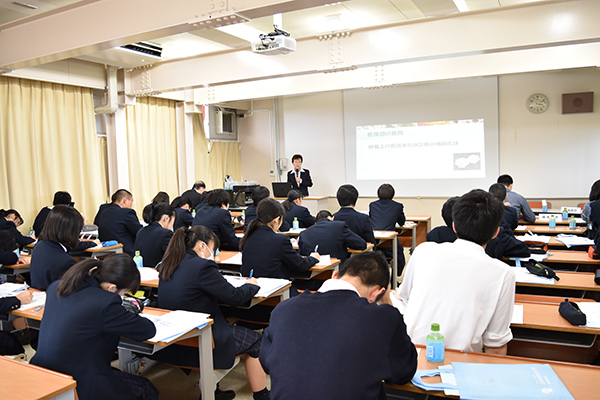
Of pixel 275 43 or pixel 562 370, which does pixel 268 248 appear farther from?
pixel 275 43

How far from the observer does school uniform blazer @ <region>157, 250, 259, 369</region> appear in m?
2.62

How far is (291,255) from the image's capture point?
3469 millimetres

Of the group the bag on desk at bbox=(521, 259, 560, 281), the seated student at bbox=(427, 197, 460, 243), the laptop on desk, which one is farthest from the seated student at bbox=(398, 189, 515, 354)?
the laptop on desk

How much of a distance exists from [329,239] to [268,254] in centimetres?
93

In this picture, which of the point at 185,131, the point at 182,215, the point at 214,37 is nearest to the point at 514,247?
the point at 182,215

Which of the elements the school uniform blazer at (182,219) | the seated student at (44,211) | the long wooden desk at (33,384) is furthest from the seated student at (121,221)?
the long wooden desk at (33,384)

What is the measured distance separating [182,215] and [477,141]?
224 inches

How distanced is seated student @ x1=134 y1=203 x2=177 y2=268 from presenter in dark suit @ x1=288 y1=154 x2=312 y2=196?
17.3ft

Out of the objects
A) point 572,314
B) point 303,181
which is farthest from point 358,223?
point 303,181

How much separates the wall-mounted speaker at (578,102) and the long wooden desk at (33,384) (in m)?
8.48

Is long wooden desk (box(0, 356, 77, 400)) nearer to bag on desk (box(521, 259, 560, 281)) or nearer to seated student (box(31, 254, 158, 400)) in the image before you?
seated student (box(31, 254, 158, 400))

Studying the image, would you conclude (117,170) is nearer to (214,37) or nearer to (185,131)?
(185,131)

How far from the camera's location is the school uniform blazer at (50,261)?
3.14m

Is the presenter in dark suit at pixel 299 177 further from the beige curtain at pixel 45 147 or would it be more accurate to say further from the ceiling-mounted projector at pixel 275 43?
the ceiling-mounted projector at pixel 275 43
